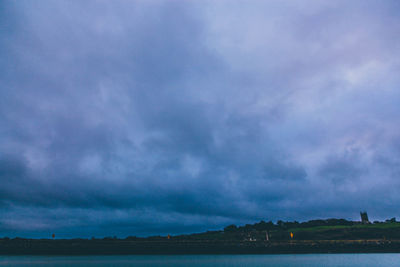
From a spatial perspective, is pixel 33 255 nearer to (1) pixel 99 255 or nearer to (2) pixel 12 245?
(2) pixel 12 245

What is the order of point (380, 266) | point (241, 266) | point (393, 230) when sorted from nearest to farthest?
point (380, 266)
point (241, 266)
point (393, 230)

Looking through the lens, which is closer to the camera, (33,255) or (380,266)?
(380,266)

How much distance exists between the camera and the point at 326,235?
625ft

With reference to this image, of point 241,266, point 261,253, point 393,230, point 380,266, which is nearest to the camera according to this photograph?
point 380,266

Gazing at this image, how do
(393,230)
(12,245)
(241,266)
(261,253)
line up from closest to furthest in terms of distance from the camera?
1. (241,266)
2. (261,253)
3. (12,245)
4. (393,230)

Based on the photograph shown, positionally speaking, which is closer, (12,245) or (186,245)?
(186,245)

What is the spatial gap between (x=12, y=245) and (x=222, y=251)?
11658 cm

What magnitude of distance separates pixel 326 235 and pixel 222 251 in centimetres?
7494

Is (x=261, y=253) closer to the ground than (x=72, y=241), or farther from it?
closer to the ground

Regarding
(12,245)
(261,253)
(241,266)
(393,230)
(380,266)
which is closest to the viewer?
(380,266)

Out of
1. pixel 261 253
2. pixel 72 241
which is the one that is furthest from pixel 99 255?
pixel 261 253

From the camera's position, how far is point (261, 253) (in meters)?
154

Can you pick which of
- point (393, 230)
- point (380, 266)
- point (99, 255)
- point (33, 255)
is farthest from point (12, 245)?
point (393, 230)

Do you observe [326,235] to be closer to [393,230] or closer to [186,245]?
[393,230]
